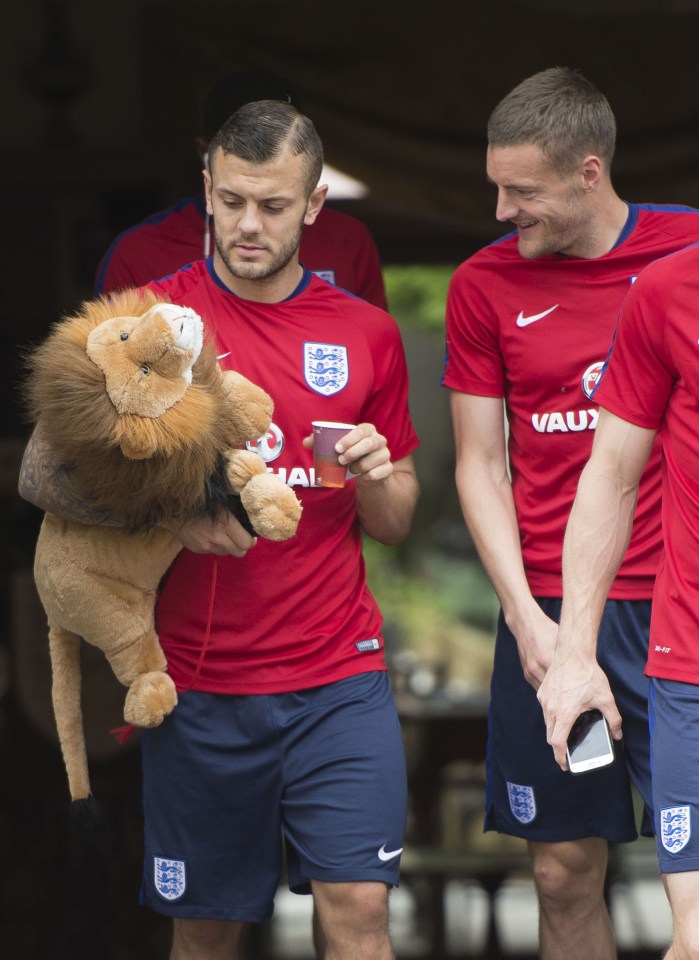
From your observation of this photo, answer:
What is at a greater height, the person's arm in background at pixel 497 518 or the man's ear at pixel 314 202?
the man's ear at pixel 314 202

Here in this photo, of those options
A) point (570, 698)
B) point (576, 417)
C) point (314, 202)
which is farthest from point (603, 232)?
point (570, 698)

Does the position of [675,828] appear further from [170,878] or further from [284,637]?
[170,878]

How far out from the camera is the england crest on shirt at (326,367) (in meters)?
3.51

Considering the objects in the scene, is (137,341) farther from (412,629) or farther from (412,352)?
(412,629)

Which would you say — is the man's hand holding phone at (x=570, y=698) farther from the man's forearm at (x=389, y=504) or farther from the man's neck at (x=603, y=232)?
the man's neck at (x=603, y=232)

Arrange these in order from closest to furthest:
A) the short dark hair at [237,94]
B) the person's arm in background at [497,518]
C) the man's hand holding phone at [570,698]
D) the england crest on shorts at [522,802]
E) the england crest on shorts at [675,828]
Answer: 1. the england crest on shorts at [675,828]
2. the man's hand holding phone at [570,698]
3. the person's arm in background at [497,518]
4. the england crest on shorts at [522,802]
5. the short dark hair at [237,94]

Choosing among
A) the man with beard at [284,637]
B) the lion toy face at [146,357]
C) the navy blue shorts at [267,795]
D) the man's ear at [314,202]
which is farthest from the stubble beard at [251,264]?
the navy blue shorts at [267,795]

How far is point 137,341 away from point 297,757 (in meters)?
1.02

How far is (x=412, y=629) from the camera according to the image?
27.3 feet

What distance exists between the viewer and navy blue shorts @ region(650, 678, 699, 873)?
9.78ft

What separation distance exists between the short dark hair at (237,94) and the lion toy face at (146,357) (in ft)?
3.51

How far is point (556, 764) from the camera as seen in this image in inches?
152

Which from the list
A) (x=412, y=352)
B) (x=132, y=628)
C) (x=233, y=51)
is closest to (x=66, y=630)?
(x=132, y=628)

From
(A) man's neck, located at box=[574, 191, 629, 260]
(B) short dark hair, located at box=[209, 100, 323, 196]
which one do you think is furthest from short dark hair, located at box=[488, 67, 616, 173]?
(B) short dark hair, located at box=[209, 100, 323, 196]
